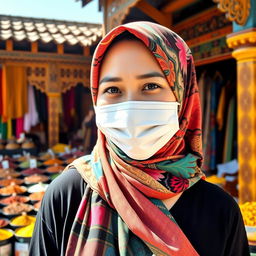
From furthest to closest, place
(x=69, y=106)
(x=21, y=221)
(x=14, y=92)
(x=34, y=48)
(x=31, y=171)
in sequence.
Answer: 1. (x=69, y=106)
2. (x=14, y=92)
3. (x=34, y=48)
4. (x=31, y=171)
5. (x=21, y=221)

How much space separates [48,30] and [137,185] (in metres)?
6.60

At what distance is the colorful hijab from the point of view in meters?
0.96

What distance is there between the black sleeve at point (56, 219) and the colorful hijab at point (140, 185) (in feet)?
0.13

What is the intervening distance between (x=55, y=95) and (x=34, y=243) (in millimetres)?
6278

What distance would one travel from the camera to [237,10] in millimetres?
3021

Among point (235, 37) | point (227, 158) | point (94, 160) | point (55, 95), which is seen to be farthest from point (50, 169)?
point (94, 160)

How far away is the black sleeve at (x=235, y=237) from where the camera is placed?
1.06 metres

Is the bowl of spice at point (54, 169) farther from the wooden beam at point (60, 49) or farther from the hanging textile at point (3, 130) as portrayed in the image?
the wooden beam at point (60, 49)

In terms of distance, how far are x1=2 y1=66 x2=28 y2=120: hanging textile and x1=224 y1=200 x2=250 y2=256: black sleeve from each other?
6516mm

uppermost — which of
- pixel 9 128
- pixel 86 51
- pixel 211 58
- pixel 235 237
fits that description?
pixel 86 51

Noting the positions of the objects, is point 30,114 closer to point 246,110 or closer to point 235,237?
point 246,110

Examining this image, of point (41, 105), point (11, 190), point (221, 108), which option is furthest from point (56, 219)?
point (41, 105)

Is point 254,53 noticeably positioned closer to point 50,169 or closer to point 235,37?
point 235,37

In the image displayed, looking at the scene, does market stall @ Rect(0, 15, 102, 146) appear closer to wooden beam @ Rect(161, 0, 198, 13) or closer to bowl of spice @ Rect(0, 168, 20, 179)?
wooden beam @ Rect(161, 0, 198, 13)
